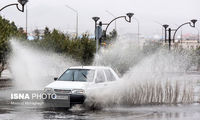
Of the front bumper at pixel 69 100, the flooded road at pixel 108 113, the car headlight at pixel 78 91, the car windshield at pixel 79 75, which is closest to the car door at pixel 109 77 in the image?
the car windshield at pixel 79 75

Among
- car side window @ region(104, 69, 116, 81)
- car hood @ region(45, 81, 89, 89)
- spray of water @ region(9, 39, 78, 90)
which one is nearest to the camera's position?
car hood @ region(45, 81, 89, 89)

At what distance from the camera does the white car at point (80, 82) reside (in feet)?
54.2

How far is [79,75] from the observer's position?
58.9 ft

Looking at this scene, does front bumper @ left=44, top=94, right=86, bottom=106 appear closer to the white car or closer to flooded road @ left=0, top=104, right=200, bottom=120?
the white car

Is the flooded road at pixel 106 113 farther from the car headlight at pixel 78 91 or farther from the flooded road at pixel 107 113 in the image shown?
the car headlight at pixel 78 91

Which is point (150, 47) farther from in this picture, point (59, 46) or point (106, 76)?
point (106, 76)

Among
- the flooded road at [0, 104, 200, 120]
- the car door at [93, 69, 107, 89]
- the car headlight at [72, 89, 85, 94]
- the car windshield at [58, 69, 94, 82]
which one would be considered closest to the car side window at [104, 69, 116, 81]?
the car door at [93, 69, 107, 89]

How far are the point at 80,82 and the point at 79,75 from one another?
2.51 ft

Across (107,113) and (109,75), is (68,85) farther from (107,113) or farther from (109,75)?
(109,75)

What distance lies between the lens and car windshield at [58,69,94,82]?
58.1 feet

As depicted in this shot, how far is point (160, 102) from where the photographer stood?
20422 mm

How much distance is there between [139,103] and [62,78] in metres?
3.53

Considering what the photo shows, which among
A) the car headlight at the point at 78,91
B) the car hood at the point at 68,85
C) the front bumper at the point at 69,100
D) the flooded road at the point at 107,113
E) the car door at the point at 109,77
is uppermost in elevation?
the car door at the point at 109,77

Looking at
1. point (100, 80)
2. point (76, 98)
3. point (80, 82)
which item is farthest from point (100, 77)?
point (76, 98)
